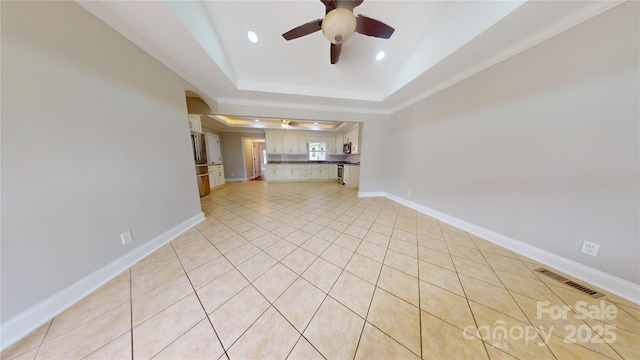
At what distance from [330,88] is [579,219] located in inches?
138

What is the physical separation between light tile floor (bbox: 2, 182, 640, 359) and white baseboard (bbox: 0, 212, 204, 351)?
0.06m

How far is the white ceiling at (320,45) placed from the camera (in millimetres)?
1451

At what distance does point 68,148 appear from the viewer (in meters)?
1.22

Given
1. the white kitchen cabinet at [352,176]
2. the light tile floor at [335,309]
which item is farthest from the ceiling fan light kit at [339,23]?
the white kitchen cabinet at [352,176]

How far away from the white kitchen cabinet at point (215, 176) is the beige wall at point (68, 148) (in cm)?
346

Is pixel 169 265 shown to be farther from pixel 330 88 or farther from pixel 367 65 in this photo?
pixel 367 65

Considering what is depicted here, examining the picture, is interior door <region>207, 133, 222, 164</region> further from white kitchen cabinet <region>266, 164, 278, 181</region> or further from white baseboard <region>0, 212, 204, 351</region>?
white baseboard <region>0, 212, 204, 351</region>

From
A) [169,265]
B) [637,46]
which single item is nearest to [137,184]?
[169,265]

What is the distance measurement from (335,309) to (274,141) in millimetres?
5923

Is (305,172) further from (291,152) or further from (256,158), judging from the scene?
(256,158)

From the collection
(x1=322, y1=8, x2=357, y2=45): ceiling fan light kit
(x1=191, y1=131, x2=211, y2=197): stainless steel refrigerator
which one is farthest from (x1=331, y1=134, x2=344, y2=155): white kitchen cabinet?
(x1=322, y1=8, x2=357, y2=45): ceiling fan light kit

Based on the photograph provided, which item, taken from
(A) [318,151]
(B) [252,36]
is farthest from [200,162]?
(A) [318,151]

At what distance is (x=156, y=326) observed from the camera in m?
1.06

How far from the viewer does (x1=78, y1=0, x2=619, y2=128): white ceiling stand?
145 cm
